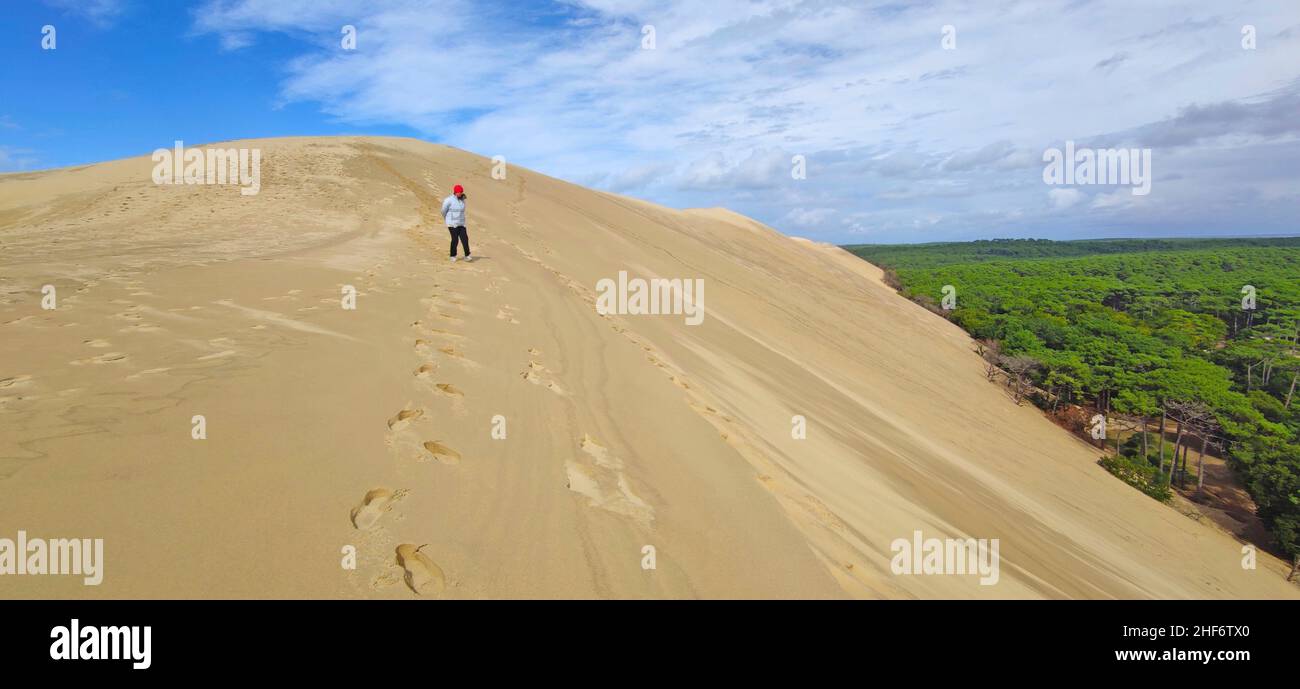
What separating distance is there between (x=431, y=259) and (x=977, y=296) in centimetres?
4164

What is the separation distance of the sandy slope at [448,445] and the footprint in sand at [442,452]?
24mm

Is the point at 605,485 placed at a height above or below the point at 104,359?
below

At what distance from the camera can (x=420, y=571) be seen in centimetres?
219

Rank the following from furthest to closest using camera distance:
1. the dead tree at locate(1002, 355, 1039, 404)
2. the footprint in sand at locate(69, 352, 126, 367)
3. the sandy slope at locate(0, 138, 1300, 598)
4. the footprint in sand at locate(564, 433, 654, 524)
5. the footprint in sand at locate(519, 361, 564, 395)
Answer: the dead tree at locate(1002, 355, 1039, 404), the footprint in sand at locate(519, 361, 564, 395), the footprint in sand at locate(69, 352, 126, 367), the footprint in sand at locate(564, 433, 654, 524), the sandy slope at locate(0, 138, 1300, 598)

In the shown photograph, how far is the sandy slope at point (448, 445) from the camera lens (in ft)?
7.48

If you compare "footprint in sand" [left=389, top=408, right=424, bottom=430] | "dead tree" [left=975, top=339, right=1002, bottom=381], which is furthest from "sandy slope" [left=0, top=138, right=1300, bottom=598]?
"dead tree" [left=975, top=339, right=1002, bottom=381]

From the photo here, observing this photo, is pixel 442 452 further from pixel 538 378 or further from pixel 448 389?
pixel 538 378

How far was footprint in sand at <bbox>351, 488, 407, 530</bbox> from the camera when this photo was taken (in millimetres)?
2430

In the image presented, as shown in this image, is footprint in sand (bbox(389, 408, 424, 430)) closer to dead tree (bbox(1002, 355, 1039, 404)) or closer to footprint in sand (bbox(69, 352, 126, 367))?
footprint in sand (bbox(69, 352, 126, 367))

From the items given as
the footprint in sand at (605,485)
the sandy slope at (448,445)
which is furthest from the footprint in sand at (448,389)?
the footprint in sand at (605,485)

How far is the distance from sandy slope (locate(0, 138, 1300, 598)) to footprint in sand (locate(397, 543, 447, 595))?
16 mm

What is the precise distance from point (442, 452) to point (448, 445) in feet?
0.33

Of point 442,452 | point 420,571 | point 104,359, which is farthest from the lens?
point 104,359

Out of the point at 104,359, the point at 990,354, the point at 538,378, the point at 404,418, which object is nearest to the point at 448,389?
the point at 404,418
